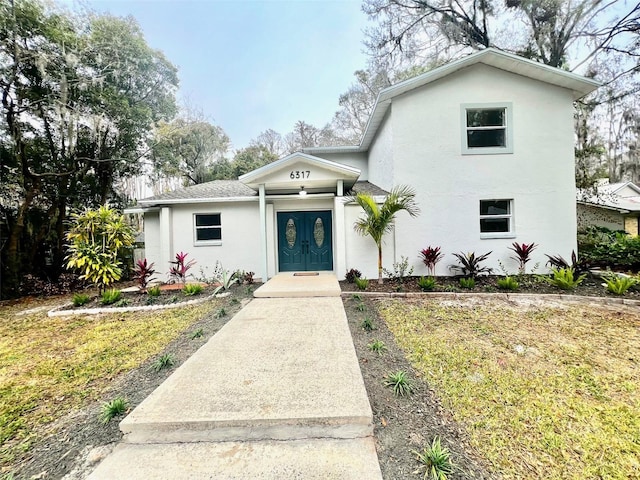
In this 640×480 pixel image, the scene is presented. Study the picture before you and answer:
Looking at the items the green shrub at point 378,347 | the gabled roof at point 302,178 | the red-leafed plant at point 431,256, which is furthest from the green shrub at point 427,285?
the green shrub at point 378,347

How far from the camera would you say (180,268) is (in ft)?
30.5

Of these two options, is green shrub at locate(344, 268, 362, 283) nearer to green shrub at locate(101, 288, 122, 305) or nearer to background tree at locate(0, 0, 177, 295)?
green shrub at locate(101, 288, 122, 305)

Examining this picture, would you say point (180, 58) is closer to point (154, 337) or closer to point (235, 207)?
point (235, 207)

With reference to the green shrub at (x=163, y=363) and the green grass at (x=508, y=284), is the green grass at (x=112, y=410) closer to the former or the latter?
the green shrub at (x=163, y=363)

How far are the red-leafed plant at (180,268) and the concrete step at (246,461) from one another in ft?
22.6

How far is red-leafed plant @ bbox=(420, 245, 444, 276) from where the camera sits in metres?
8.33

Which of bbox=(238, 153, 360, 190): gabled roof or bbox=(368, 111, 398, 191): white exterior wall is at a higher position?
bbox=(368, 111, 398, 191): white exterior wall

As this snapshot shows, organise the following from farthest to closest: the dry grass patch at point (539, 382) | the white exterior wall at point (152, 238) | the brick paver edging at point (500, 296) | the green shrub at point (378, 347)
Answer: the white exterior wall at point (152, 238)
the brick paver edging at point (500, 296)
the green shrub at point (378, 347)
the dry grass patch at point (539, 382)

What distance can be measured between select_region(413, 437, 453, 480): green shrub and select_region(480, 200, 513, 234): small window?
8029 mm

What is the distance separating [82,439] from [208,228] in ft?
26.3

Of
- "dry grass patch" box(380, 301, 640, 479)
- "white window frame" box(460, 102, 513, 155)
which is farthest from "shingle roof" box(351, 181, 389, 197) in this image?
"dry grass patch" box(380, 301, 640, 479)

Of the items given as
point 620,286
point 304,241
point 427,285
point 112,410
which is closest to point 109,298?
point 112,410

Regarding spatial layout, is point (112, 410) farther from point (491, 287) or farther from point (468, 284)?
point (491, 287)

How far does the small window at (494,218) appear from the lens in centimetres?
873
